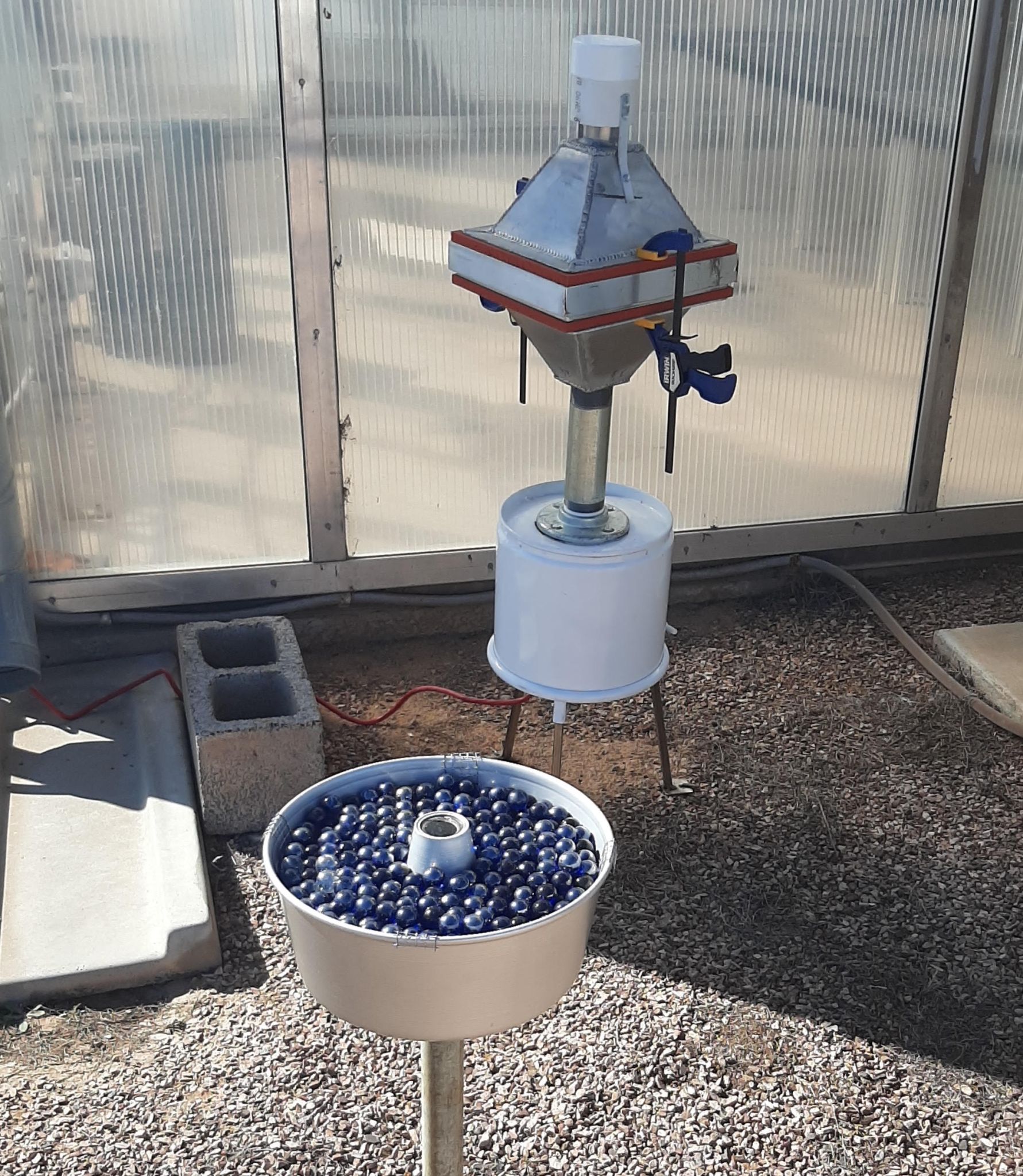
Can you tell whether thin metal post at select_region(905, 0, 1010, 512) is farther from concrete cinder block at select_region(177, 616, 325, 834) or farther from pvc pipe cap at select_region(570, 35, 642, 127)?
concrete cinder block at select_region(177, 616, 325, 834)

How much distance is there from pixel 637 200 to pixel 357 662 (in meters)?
2.06

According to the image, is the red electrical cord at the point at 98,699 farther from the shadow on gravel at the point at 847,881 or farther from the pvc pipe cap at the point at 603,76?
the pvc pipe cap at the point at 603,76

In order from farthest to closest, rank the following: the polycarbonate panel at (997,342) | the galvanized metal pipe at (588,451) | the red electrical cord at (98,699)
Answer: the polycarbonate panel at (997,342), the red electrical cord at (98,699), the galvanized metal pipe at (588,451)

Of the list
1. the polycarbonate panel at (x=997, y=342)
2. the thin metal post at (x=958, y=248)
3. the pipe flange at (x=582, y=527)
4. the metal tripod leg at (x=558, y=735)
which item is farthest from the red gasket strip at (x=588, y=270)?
the polycarbonate panel at (x=997, y=342)

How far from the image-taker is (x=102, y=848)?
3314mm

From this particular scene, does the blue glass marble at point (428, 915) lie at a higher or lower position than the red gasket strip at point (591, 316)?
lower

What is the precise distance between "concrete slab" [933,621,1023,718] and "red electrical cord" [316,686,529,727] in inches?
52.6

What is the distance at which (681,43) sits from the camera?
3.73m

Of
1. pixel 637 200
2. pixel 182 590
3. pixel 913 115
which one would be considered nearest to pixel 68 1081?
pixel 182 590

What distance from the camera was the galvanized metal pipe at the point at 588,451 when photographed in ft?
9.16

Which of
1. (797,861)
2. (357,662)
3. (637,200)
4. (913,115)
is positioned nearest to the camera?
(637,200)

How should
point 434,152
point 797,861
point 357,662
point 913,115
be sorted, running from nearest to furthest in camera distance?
point 797,861, point 434,152, point 913,115, point 357,662

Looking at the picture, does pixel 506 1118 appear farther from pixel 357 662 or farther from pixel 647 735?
pixel 357 662

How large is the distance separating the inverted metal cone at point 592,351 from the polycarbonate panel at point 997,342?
1.99 meters
